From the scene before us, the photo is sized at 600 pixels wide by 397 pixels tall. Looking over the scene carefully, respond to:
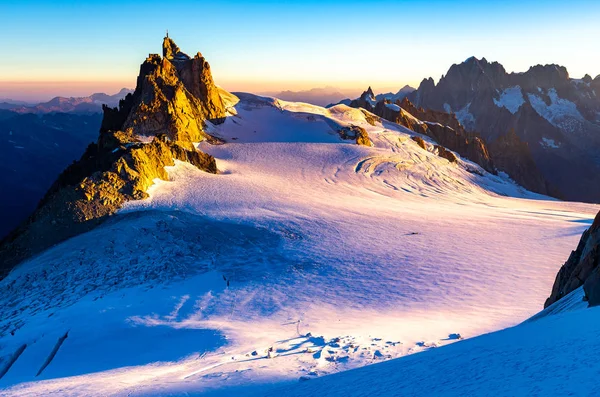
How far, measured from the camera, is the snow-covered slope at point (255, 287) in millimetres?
13172

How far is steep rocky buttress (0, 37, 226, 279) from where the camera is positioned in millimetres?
28609

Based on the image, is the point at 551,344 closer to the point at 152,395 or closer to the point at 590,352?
the point at 590,352

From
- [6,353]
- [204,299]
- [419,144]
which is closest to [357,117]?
[419,144]

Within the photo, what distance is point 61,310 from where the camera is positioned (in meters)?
18.1

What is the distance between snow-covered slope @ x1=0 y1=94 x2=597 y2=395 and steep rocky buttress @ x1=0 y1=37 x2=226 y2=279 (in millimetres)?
2214

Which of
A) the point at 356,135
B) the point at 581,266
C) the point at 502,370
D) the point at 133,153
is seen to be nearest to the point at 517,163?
the point at 356,135

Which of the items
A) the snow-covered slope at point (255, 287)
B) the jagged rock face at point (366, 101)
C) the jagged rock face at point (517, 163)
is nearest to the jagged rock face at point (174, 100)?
the snow-covered slope at point (255, 287)

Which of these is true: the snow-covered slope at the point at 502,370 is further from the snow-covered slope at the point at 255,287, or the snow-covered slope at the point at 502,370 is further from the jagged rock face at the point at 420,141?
the jagged rock face at the point at 420,141

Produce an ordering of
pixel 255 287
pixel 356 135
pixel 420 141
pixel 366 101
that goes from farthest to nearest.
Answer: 1. pixel 366 101
2. pixel 420 141
3. pixel 356 135
4. pixel 255 287

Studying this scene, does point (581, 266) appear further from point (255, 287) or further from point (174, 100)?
point (174, 100)

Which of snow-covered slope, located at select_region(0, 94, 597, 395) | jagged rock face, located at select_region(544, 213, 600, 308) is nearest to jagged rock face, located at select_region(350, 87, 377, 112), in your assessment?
snow-covered slope, located at select_region(0, 94, 597, 395)

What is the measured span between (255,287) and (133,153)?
20978 mm

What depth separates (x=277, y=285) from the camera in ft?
69.7

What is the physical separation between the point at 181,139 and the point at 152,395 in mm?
44749
